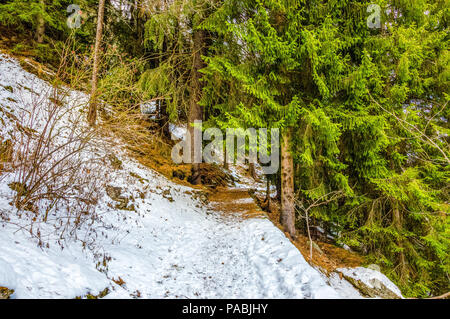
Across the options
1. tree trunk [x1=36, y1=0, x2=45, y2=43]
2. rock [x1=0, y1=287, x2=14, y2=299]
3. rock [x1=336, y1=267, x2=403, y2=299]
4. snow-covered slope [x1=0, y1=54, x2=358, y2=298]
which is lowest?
rock [x1=336, y1=267, x2=403, y2=299]

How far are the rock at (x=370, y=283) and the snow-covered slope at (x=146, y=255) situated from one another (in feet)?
4.11

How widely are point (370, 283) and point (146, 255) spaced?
18.5ft

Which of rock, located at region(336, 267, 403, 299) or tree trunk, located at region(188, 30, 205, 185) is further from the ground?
tree trunk, located at region(188, 30, 205, 185)

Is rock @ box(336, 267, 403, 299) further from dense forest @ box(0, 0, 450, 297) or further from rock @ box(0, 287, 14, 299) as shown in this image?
rock @ box(0, 287, 14, 299)

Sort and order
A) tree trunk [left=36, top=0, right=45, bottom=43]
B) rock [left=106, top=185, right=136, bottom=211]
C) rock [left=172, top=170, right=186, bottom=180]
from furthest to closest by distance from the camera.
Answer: tree trunk [left=36, top=0, right=45, bottom=43], rock [left=172, top=170, right=186, bottom=180], rock [left=106, top=185, right=136, bottom=211]

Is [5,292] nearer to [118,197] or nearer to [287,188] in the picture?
[118,197]

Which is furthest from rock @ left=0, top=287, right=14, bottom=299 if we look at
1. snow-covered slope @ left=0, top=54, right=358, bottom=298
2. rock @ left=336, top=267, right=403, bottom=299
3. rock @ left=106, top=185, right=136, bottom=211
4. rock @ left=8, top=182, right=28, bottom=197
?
rock @ left=336, top=267, right=403, bottom=299

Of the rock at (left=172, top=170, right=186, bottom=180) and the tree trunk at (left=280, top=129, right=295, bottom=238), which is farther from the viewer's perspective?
the rock at (left=172, top=170, right=186, bottom=180)

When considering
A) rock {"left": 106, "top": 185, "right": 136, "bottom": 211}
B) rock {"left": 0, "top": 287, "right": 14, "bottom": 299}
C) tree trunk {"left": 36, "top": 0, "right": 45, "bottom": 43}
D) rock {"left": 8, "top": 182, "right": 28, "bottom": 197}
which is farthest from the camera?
tree trunk {"left": 36, "top": 0, "right": 45, "bottom": 43}

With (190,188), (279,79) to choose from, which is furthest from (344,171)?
(190,188)

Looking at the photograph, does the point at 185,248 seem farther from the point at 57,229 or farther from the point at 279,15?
the point at 279,15

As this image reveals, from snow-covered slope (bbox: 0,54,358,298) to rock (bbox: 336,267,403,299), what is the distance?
125 centimetres

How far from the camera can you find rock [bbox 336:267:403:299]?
556 cm
